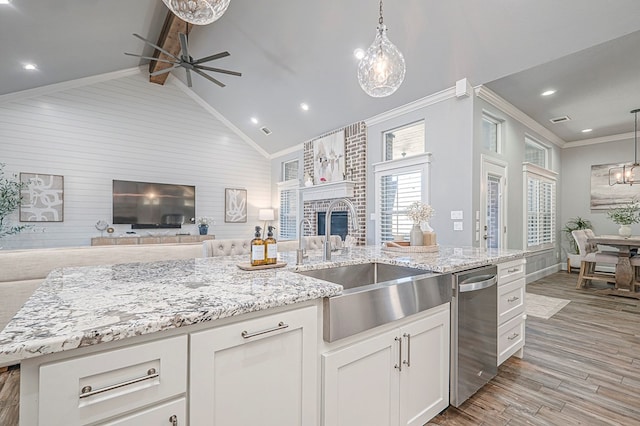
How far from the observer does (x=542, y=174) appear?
18.8ft

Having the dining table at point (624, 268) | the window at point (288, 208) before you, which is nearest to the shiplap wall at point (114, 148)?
the window at point (288, 208)

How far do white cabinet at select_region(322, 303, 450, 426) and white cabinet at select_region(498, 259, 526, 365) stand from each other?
75 centimetres

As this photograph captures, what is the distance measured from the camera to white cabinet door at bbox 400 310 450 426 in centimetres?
146

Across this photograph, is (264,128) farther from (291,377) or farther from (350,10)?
(291,377)

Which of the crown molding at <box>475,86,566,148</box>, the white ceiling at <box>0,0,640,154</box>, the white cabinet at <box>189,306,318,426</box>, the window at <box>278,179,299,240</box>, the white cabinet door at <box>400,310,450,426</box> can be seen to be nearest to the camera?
the white cabinet at <box>189,306,318,426</box>

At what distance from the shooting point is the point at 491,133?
456cm

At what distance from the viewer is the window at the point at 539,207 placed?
527 cm

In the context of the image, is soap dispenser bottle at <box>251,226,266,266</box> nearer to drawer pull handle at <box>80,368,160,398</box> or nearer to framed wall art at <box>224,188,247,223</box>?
drawer pull handle at <box>80,368,160,398</box>

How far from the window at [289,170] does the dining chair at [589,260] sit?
5863 millimetres

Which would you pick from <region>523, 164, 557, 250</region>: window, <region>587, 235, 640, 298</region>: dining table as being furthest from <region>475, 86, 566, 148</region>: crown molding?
Result: <region>587, 235, 640, 298</region>: dining table

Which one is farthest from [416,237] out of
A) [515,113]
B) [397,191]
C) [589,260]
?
[589,260]

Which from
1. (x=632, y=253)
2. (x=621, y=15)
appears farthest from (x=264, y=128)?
(x=632, y=253)

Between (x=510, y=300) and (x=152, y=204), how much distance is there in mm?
6620

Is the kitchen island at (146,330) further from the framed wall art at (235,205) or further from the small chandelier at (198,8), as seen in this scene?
the framed wall art at (235,205)
